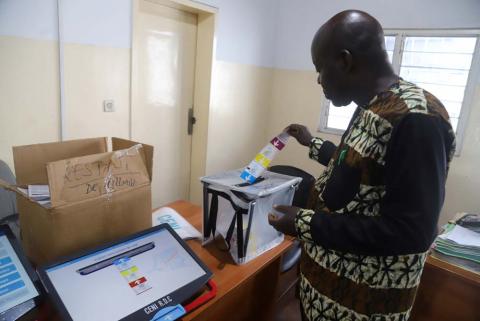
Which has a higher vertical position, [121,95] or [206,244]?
[121,95]

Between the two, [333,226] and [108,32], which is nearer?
[333,226]

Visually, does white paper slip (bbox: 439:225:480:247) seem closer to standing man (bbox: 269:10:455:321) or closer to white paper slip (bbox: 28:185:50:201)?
standing man (bbox: 269:10:455:321)

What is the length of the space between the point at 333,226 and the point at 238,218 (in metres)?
0.41

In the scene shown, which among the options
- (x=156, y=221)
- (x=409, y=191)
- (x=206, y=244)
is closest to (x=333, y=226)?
(x=409, y=191)

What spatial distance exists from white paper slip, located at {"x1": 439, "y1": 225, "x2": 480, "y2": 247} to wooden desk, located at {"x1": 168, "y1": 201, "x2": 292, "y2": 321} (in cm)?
A: 87

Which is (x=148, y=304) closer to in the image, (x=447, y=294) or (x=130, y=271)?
(x=130, y=271)

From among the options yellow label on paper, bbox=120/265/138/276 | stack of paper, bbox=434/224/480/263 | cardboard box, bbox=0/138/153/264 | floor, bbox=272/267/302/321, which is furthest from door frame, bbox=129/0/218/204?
stack of paper, bbox=434/224/480/263

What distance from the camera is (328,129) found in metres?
3.39

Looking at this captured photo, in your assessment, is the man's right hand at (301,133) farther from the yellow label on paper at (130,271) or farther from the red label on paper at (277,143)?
the yellow label on paper at (130,271)

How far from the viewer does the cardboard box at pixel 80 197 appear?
865 millimetres

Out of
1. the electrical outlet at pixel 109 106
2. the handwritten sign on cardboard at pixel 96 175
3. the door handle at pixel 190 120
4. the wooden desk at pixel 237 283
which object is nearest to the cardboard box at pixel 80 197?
the handwritten sign on cardboard at pixel 96 175

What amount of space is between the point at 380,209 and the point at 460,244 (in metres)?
1.12

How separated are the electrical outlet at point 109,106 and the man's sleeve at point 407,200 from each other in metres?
1.86

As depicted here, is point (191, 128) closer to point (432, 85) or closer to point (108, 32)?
point (108, 32)
